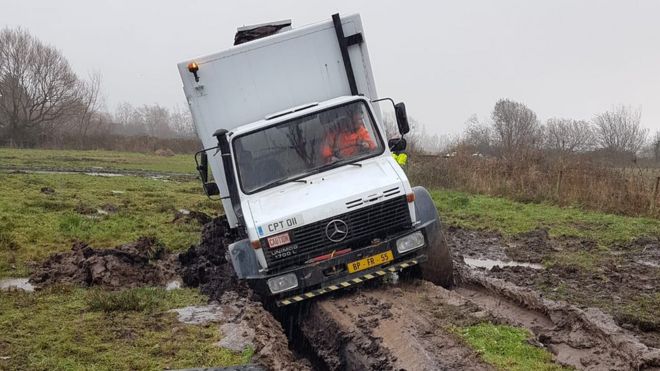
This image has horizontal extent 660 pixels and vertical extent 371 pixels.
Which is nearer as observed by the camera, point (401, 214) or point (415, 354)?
point (415, 354)

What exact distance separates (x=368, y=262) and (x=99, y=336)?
3158mm

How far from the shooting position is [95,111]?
75750mm

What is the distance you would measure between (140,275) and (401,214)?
16.6 ft

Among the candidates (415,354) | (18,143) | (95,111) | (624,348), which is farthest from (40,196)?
(95,111)

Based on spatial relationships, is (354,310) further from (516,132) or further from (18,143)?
(18,143)

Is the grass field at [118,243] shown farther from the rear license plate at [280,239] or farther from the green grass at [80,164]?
the green grass at [80,164]

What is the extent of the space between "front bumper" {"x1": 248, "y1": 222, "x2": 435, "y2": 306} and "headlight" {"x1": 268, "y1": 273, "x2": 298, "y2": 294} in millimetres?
41

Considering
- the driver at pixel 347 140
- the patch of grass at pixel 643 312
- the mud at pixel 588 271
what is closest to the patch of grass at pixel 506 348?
the mud at pixel 588 271

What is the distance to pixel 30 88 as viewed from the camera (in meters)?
60.3

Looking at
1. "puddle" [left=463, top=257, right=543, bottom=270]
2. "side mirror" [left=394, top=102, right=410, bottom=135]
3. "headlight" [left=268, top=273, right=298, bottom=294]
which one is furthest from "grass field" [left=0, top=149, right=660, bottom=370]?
"side mirror" [left=394, top=102, right=410, bottom=135]

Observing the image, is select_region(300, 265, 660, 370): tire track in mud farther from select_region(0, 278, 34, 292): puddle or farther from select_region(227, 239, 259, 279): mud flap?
select_region(0, 278, 34, 292): puddle

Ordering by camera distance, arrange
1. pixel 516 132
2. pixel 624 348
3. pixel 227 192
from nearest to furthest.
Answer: pixel 624 348
pixel 227 192
pixel 516 132

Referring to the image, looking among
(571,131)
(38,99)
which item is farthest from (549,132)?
(38,99)

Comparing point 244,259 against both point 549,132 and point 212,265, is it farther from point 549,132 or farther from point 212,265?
point 549,132
